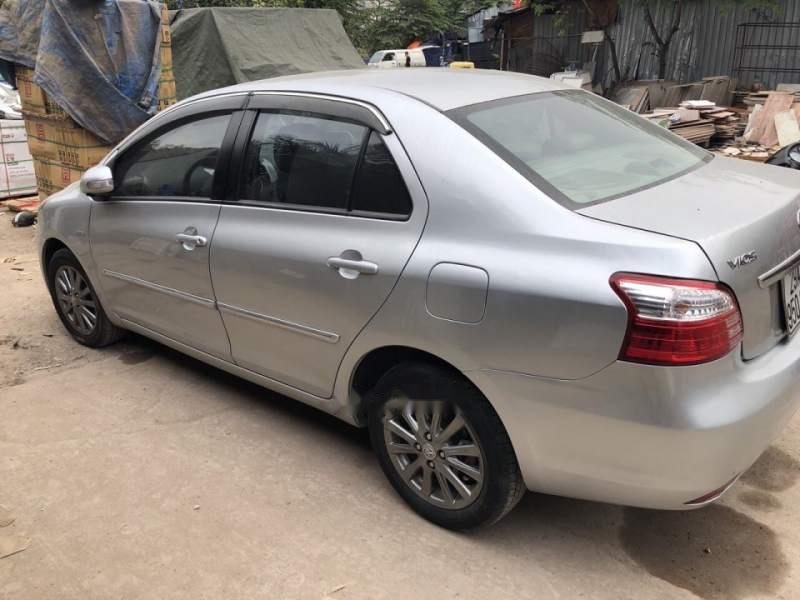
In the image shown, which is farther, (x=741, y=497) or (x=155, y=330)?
(x=155, y=330)

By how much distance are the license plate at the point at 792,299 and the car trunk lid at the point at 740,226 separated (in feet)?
0.12

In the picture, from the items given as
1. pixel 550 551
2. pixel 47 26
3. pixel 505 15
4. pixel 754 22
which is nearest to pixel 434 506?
pixel 550 551

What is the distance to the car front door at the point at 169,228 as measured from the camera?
11.3ft

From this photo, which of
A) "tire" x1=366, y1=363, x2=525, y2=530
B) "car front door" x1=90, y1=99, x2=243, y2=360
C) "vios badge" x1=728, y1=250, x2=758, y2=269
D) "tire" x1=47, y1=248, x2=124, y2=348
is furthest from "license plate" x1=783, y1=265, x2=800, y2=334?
"tire" x1=47, y1=248, x2=124, y2=348

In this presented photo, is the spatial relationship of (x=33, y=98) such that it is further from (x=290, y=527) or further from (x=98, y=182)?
(x=290, y=527)

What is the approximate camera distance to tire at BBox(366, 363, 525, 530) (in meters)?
2.49

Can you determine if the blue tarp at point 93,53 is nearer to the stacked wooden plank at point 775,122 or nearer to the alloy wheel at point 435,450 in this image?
the alloy wheel at point 435,450

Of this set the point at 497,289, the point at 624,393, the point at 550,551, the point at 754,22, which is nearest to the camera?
→ the point at 624,393

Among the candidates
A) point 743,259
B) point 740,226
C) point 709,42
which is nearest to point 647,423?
point 743,259

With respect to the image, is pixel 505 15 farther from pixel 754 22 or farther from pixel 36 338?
pixel 36 338

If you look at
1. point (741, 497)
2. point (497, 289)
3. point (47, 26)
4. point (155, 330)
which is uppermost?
point (47, 26)

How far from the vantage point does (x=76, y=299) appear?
179 inches

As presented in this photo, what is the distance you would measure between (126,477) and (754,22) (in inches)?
625

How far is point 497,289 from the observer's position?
7.50ft
